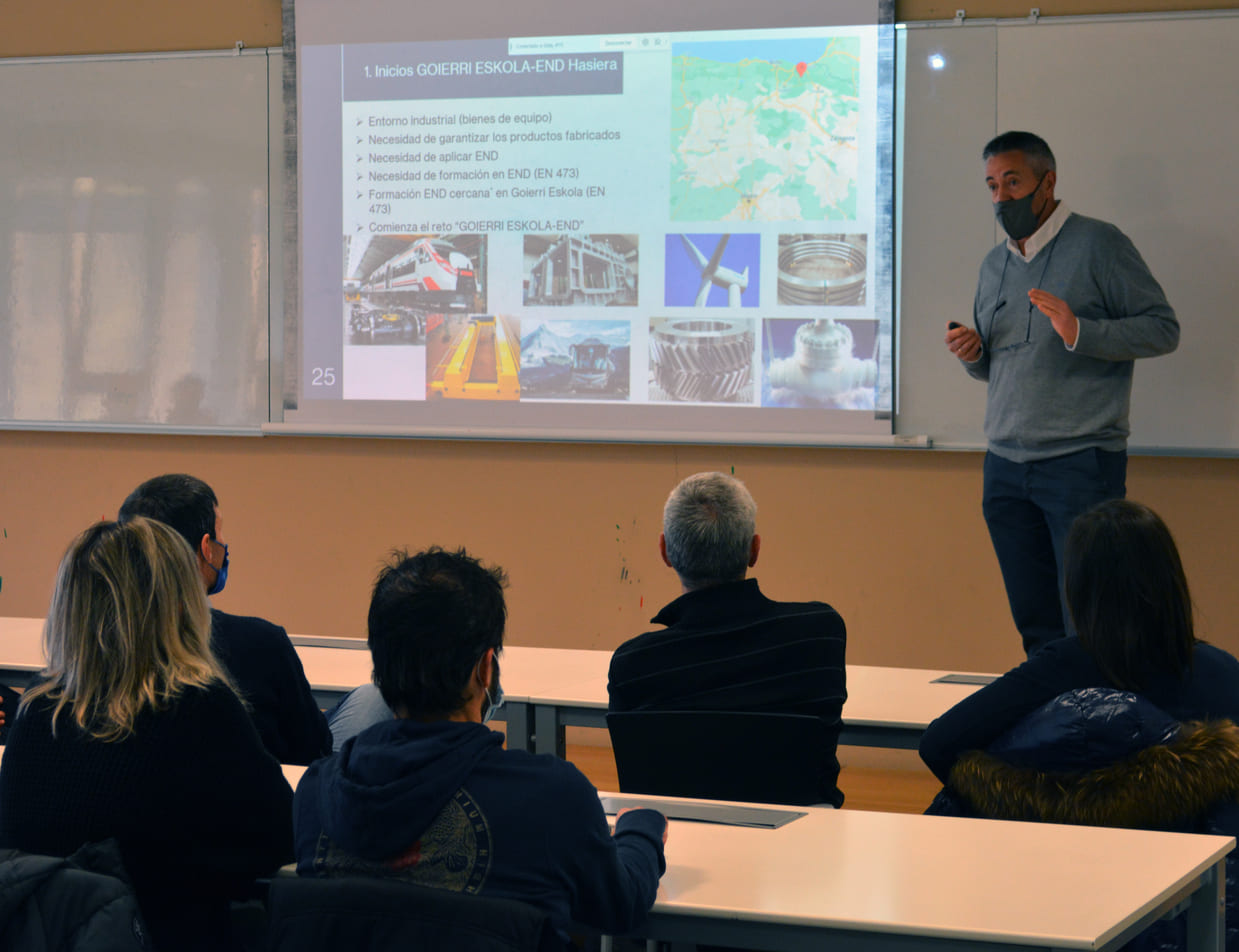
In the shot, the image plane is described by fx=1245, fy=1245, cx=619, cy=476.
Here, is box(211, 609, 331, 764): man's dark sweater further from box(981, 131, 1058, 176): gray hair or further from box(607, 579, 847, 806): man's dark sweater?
box(981, 131, 1058, 176): gray hair

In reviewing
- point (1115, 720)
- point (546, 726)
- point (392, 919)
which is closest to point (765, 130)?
point (546, 726)

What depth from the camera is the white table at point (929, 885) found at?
1.30 meters

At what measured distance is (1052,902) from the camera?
1349mm

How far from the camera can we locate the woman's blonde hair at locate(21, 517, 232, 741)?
4.75 ft

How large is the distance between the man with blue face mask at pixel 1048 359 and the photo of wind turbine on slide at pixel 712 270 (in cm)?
87

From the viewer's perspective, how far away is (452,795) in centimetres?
125

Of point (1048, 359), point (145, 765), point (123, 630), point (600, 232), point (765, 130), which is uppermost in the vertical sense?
point (765, 130)

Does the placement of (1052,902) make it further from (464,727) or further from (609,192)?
(609,192)

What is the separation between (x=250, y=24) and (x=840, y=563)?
9.30 feet

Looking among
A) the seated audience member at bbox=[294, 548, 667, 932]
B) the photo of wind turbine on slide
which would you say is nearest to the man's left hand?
the photo of wind turbine on slide

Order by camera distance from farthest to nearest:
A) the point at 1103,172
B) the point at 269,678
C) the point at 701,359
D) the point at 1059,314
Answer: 1. the point at 701,359
2. the point at 1103,172
3. the point at 1059,314
4. the point at 269,678

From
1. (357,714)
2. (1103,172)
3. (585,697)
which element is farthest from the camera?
(1103,172)

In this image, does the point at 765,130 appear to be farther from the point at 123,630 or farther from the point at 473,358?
the point at 123,630

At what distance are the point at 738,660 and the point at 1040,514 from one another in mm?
1715
